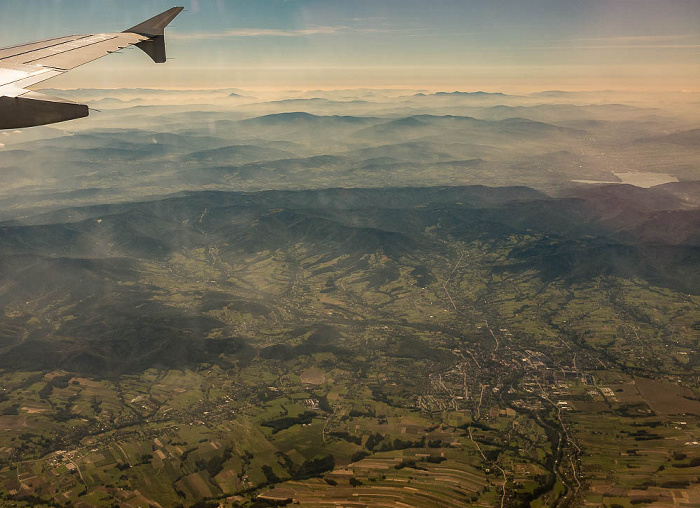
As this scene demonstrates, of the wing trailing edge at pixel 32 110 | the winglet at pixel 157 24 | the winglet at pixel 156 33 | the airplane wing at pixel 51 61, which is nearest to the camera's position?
the wing trailing edge at pixel 32 110

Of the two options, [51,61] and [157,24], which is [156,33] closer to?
[157,24]

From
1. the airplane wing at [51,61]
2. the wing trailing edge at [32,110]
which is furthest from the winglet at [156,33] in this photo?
the wing trailing edge at [32,110]

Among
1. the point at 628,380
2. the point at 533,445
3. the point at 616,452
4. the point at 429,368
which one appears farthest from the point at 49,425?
the point at 628,380

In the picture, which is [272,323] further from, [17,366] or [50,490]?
[50,490]

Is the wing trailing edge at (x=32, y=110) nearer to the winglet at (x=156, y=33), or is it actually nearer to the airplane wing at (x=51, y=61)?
the airplane wing at (x=51, y=61)

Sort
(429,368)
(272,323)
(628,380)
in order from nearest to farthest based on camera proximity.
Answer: (628,380) < (429,368) < (272,323)

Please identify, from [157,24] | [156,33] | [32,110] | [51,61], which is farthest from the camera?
[157,24]

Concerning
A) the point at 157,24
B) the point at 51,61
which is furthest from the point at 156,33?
the point at 51,61
